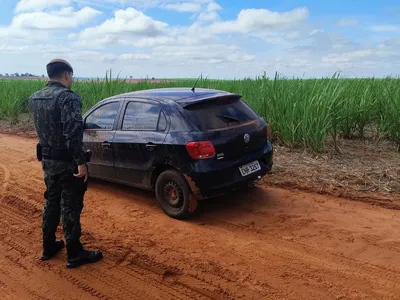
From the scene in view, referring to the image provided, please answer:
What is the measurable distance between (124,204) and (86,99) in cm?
892

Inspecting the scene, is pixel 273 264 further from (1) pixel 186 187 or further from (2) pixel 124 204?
(2) pixel 124 204

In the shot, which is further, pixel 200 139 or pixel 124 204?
pixel 124 204

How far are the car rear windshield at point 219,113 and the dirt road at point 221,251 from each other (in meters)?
1.18

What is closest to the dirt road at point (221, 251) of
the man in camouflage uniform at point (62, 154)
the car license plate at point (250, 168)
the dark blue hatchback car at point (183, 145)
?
the man in camouflage uniform at point (62, 154)

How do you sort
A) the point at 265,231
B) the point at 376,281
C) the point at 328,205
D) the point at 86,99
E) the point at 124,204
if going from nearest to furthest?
the point at 376,281 < the point at 265,231 < the point at 328,205 < the point at 124,204 < the point at 86,99

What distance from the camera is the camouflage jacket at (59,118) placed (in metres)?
3.44

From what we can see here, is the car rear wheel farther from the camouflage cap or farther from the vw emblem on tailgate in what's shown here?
the camouflage cap

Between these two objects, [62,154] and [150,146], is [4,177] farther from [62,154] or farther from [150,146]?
[62,154]

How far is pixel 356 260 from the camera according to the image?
3639 mm

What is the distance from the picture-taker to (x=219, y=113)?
4.89 metres

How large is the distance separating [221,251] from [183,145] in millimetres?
1331

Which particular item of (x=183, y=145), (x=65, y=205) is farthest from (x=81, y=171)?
(x=183, y=145)

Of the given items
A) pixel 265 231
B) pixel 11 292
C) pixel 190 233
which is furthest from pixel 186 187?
pixel 11 292

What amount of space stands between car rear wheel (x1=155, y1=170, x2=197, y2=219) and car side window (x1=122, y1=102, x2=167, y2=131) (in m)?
0.65
